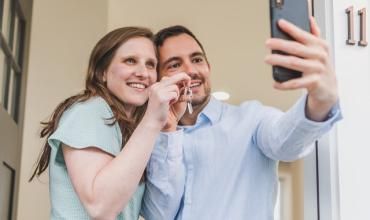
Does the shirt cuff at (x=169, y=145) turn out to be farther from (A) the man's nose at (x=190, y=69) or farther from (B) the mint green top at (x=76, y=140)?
(A) the man's nose at (x=190, y=69)

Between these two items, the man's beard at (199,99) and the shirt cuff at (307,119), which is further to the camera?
the man's beard at (199,99)

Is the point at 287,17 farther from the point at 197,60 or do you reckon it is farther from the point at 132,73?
the point at 197,60

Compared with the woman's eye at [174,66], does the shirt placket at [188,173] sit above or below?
below

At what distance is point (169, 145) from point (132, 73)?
7.1 inches

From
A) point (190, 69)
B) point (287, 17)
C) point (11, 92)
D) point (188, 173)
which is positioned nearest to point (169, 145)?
point (188, 173)

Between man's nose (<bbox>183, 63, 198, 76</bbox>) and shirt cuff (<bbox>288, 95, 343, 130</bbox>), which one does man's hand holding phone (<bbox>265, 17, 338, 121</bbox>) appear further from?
man's nose (<bbox>183, 63, 198, 76</bbox>)

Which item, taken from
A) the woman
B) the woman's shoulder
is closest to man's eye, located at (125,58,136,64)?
the woman

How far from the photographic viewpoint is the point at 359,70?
0.77 metres

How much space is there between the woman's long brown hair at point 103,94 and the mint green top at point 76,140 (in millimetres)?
26

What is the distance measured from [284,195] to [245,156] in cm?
156

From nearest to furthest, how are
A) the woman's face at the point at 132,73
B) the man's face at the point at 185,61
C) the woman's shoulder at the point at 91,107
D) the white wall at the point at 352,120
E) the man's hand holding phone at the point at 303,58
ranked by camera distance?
the man's hand holding phone at the point at 303,58 < the white wall at the point at 352,120 < the woman's shoulder at the point at 91,107 < the woman's face at the point at 132,73 < the man's face at the point at 185,61

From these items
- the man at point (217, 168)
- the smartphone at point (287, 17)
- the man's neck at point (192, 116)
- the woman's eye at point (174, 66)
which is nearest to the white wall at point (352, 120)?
the man at point (217, 168)

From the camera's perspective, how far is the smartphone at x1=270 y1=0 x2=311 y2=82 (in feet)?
1.72

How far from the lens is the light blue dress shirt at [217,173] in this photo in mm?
874
